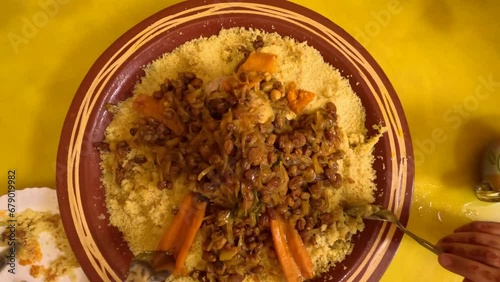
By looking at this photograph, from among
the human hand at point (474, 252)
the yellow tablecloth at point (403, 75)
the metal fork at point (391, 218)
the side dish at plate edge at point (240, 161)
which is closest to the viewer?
the human hand at point (474, 252)

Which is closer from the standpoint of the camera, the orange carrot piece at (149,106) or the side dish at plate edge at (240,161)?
the side dish at plate edge at (240,161)

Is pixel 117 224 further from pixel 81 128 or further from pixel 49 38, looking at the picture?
pixel 49 38

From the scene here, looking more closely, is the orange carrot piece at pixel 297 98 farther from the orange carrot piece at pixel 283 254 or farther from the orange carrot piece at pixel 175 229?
the orange carrot piece at pixel 175 229

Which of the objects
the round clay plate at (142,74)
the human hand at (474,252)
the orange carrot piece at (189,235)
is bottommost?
the human hand at (474,252)

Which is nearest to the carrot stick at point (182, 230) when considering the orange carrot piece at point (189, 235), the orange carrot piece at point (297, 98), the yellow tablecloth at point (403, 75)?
the orange carrot piece at point (189, 235)

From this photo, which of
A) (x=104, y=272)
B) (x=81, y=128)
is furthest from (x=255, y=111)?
(x=104, y=272)

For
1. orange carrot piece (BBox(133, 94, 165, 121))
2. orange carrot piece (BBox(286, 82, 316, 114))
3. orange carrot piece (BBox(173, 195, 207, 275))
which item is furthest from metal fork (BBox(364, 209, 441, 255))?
orange carrot piece (BBox(133, 94, 165, 121))

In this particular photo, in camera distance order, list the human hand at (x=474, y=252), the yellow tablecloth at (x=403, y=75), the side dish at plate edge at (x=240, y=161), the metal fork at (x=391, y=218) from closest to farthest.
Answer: the human hand at (x=474, y=252) < the side dish at plate edge at (x=240, y=161) < the metal fork at (x=391, y=218) < the yellow tablecloth at (x=403, y=75)

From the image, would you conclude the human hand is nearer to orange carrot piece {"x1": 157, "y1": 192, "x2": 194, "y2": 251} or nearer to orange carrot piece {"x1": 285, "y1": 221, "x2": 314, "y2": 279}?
orange carrot piece {"x1": 285, "y1": 221, "x2": 314, "y2": 279}
